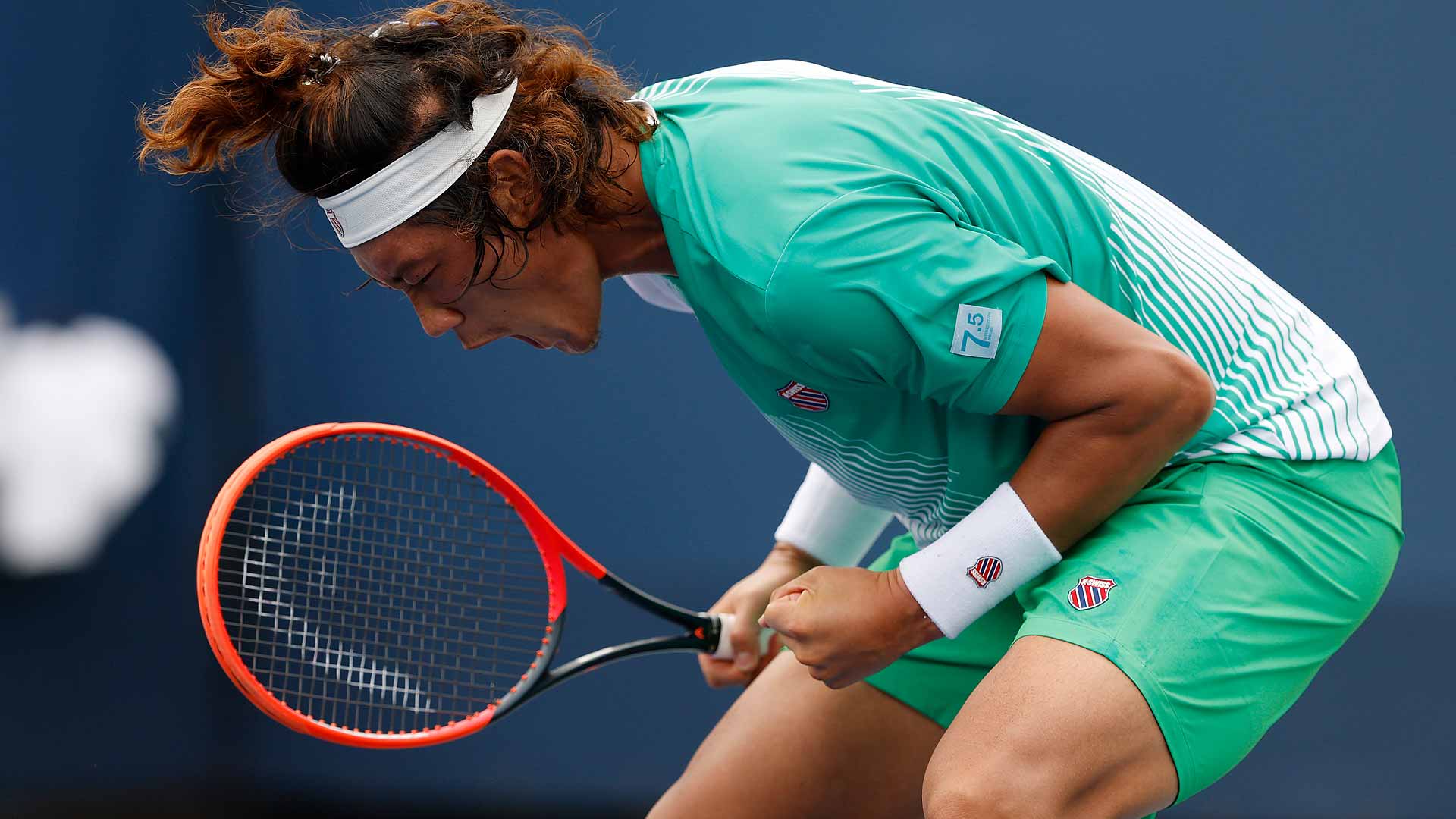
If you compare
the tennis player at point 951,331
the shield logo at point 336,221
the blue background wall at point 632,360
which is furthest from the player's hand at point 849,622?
the blue background wall at point 632,360

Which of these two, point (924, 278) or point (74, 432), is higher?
point (924, 278)

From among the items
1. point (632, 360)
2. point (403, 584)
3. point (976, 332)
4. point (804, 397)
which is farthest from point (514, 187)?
point (632, 360)

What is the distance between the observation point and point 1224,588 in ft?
3.56

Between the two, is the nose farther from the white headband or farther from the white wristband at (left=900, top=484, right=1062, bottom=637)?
the white wristband at (left=900, top=484, right=1062, bottom=637)

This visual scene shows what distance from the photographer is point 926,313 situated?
0.99 metres

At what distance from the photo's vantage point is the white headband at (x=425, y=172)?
1134 mm

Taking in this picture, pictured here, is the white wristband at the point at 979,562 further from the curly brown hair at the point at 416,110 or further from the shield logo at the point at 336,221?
the shield logo at the point at 336,221

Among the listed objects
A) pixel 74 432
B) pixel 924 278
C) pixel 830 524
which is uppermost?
pixel 924 278

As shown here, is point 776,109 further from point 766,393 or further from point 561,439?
point 561,439

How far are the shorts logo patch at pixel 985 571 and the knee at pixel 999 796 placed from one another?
7.2 inches

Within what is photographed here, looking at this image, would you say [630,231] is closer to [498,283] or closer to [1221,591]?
[498,283]

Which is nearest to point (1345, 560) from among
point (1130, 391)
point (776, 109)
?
point (1130, 391)

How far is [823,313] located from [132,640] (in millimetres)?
1809

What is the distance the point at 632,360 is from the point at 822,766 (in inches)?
48.6
